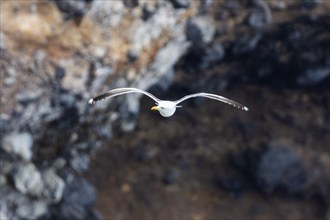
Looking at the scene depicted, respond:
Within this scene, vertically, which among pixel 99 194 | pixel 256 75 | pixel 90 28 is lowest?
pixel 99 194

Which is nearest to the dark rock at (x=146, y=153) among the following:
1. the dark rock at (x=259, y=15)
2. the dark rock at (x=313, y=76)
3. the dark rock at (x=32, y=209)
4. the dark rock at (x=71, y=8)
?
the dark rock at (x=32, y=209)

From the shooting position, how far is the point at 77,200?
27156 mm

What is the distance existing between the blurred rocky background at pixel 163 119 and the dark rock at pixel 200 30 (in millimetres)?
72

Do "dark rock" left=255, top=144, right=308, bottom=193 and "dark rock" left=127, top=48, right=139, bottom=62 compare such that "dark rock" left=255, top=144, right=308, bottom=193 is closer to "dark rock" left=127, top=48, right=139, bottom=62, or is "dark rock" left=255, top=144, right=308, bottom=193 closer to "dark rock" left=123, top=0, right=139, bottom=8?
"dark rock" left=127, top=48, right=139, bottom=62

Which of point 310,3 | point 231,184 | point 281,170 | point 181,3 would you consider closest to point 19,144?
point 181,3

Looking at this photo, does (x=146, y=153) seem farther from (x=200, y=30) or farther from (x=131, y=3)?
(x=131, y=3)

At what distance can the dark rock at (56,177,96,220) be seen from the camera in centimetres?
2671

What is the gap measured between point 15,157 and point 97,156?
7706 mm

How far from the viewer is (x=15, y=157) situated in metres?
23.9

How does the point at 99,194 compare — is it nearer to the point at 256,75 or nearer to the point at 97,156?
the point at 97,156

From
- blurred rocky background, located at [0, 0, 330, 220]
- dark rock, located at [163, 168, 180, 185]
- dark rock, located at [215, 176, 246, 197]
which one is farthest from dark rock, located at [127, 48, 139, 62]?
dark rock, located at [215, 176, 246, 197]

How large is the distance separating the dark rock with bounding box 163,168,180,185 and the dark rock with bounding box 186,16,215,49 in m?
7.25

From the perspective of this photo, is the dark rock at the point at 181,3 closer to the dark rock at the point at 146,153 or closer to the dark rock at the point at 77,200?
the dark rock at the point at 77,200

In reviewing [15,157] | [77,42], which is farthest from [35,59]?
[15,157]
